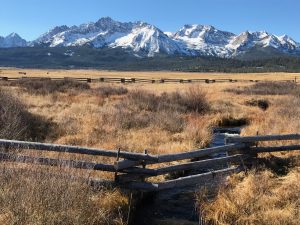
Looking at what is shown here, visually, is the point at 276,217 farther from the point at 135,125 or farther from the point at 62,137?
the point at 135,125

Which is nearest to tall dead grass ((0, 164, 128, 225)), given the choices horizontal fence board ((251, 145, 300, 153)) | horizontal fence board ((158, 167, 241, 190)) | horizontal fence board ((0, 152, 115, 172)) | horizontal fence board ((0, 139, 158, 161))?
horizontal fence board ((0, 152, 115, 172))

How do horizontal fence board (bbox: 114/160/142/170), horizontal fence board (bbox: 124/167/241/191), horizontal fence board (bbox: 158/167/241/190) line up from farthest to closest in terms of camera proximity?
horizontal fence board (bbox: 158/167/241/190), horizontal fence board (bbox: 124/167/241/191), horizontal fence board (bbox: 114/160/142/170)

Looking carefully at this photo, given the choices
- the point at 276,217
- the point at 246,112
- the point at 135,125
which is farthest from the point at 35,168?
the point at 246,112

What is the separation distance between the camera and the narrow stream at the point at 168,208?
340 inches

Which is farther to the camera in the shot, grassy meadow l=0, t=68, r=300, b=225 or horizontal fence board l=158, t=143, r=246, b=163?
horizontal fence board l=158, t=143, r=246, b=163

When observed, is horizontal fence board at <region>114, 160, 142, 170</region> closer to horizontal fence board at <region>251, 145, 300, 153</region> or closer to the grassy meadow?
the grassy meadow

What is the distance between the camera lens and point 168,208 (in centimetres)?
941

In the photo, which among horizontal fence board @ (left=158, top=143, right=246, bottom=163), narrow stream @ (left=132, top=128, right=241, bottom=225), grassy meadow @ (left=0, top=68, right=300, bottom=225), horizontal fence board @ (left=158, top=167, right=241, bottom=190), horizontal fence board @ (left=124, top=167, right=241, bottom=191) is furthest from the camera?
horizontal fence board @ (left=158, top=143, right=246, bottom=163)

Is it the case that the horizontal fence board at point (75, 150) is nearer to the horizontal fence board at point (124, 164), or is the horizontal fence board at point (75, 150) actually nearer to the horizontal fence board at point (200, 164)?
the horizontal fence board at point (124, 164)

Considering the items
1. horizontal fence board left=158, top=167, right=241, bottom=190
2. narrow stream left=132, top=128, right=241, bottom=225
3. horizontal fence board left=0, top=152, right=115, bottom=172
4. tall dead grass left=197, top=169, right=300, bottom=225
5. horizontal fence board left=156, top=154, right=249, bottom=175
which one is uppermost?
horizontal fence board left=0, top=152, right=115, bottom=172

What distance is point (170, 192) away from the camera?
410 inches

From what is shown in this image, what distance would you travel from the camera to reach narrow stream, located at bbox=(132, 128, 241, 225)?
8633 millimetres

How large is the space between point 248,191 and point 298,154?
4.50 m

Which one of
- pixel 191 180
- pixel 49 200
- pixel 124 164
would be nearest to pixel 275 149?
pixel 191 180
